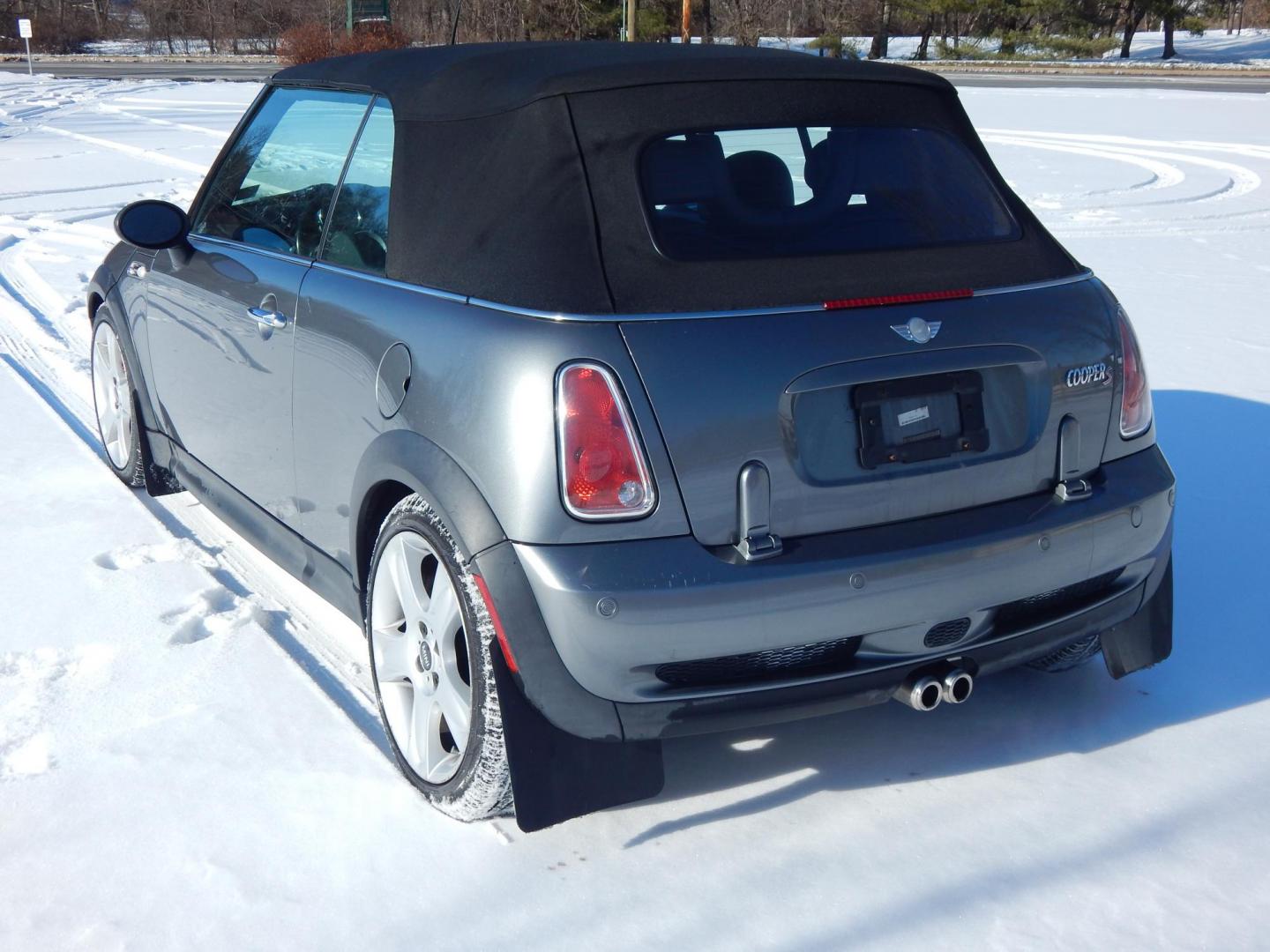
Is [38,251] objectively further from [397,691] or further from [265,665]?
[397,691]

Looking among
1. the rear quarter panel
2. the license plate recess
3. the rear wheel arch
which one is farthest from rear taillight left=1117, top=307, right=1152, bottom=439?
the rear wheel arch

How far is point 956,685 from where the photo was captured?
264 centimetres

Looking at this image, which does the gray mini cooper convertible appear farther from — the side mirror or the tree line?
the tree line

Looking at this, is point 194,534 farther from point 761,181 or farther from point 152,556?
point 761,181

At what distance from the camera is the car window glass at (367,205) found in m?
3.04

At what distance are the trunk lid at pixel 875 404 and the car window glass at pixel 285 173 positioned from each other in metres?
1.33

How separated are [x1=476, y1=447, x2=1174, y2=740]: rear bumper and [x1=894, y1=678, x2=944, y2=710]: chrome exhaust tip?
3cm

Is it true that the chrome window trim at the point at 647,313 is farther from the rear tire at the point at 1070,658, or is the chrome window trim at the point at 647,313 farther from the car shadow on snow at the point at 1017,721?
the car shadow on snow at the point at 1017,721

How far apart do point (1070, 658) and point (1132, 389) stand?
767mm

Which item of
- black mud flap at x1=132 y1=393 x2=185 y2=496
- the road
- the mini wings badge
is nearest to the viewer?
the mini wings badge

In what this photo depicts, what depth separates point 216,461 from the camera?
3.99 metres

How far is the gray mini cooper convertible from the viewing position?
240 centimetres

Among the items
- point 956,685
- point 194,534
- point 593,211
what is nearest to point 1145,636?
point 956,685

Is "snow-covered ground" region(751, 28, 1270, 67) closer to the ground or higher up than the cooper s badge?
higher up
